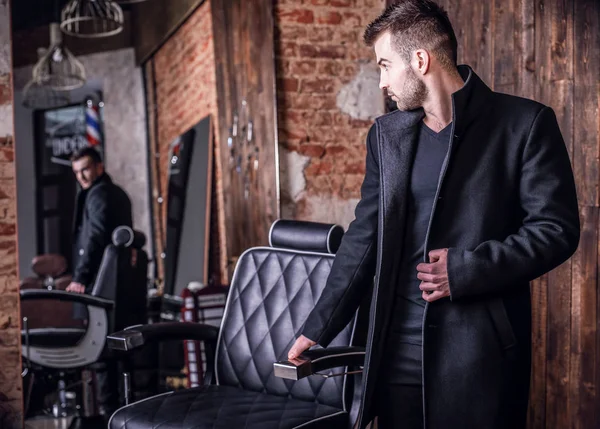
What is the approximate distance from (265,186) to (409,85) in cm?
254

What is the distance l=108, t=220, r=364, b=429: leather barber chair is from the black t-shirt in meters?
0.36

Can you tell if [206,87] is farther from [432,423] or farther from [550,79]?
[432,423]

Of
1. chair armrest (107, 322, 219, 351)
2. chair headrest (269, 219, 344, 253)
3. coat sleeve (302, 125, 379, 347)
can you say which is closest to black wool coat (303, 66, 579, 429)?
coat sleeve (302, 125, 379, 347)

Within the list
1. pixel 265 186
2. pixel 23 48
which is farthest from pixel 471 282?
pixel 23 48

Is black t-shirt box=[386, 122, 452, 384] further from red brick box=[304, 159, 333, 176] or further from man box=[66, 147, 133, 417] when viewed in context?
man box=[66, 147, 133, 417]

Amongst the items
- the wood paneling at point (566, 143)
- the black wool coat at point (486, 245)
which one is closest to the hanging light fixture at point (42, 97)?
the wood paneling at point (566, 143)

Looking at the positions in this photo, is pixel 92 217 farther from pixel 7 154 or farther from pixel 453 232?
pixel 453 232

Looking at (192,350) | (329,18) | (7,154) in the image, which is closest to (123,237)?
(192,350)

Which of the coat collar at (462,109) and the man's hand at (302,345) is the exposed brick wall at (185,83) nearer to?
the man's hand at (302,345)

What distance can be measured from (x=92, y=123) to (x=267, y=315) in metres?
6.33

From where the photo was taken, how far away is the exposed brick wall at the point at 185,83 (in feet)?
18.0

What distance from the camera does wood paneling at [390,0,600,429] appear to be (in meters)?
2.60

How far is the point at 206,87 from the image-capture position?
5594mm

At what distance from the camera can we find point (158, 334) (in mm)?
2475
